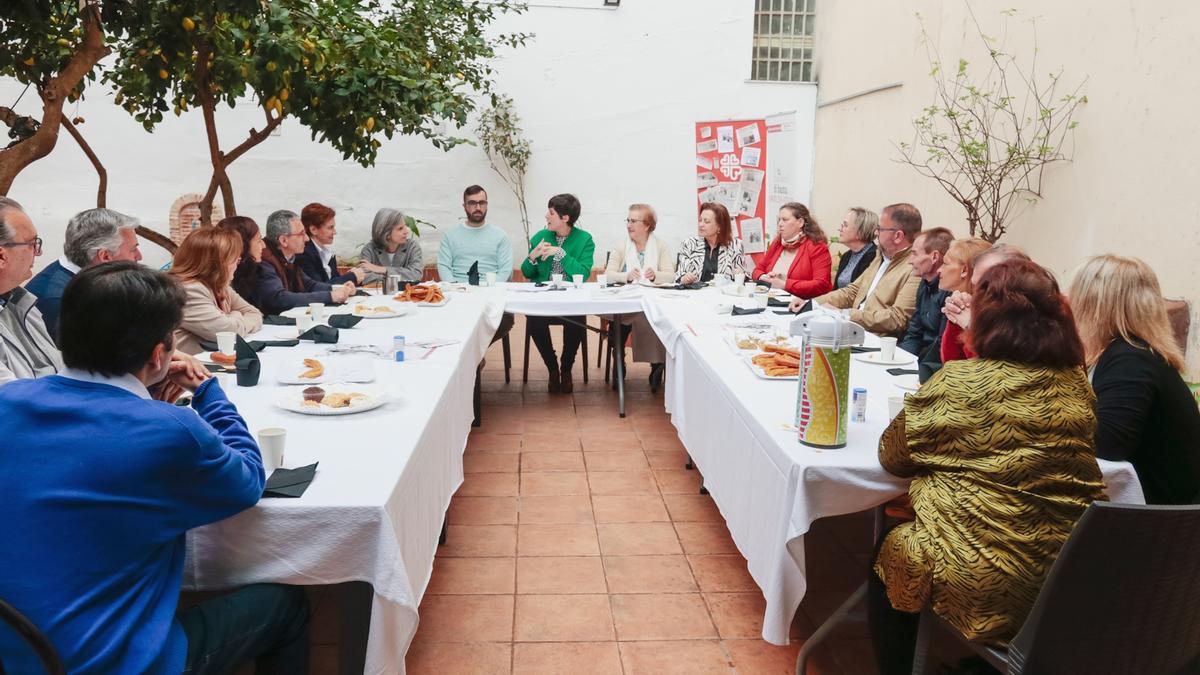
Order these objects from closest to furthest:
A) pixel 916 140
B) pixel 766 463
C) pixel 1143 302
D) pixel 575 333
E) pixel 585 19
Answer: pixel 1143 302
pixel 766 463
pixel 575 333
pixel 916 140
pixel 585 19

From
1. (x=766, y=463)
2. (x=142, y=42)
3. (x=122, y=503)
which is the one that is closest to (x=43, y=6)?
(x=142, y=42)

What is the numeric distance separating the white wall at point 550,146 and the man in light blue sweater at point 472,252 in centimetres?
295

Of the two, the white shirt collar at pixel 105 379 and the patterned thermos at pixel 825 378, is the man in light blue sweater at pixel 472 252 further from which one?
the white shirt collar at pixel 105 379

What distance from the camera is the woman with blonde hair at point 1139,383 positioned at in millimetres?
2158

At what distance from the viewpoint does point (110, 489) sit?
149 centimetres

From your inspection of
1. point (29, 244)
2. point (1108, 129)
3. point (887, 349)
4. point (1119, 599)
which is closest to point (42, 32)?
point (29, 244)

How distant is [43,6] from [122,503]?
5.87ft

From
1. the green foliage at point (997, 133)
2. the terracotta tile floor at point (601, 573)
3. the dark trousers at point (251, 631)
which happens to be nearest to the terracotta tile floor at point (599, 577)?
the terracotta tile floor at point (601, 573)

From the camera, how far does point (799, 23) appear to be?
30.5 feet

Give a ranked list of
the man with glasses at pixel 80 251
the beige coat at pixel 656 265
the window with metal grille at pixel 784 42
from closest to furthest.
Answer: the man with glasses at pixel 80 251 < the beige coat at pixel 656 265 < the window with metal grille at pixel 784 42

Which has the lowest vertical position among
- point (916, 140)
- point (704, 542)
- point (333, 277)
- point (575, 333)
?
point (704, 542)

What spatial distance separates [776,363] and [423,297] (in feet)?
7.12

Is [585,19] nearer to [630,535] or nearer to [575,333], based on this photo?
[575,333]

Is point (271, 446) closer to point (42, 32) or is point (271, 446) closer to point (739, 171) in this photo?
point (42, 32)
